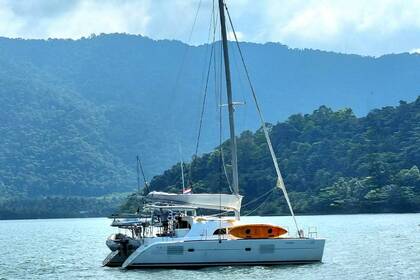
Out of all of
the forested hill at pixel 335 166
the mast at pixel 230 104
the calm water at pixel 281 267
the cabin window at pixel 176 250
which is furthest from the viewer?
the forested hill at pixel 335 166

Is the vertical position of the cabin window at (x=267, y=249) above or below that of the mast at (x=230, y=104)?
below

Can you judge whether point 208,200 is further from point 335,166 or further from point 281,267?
point 335,166

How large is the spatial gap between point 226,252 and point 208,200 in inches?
181

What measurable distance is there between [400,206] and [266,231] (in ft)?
379

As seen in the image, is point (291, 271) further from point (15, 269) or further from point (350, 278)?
point (15, 269)

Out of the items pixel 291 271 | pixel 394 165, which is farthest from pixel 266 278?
pixel 394 165

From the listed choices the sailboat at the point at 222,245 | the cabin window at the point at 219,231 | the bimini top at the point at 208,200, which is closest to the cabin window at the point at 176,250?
the sailboat at the point at 222,245

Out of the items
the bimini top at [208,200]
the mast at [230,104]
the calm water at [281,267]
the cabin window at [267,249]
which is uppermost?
the mast at [230,104]

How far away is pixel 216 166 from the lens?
171 metres

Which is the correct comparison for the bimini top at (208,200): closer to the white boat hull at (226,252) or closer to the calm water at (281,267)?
the white boat hull at (226,252)

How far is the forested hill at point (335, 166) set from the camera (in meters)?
163

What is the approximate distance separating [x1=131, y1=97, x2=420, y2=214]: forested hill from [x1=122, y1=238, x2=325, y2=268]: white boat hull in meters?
109

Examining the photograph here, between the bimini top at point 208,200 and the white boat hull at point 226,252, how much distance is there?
3662 millimetres

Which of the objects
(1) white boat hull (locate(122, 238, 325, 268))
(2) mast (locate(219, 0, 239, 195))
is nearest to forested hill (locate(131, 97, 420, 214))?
(2) mast (locate(219, 0, 239, 195))
